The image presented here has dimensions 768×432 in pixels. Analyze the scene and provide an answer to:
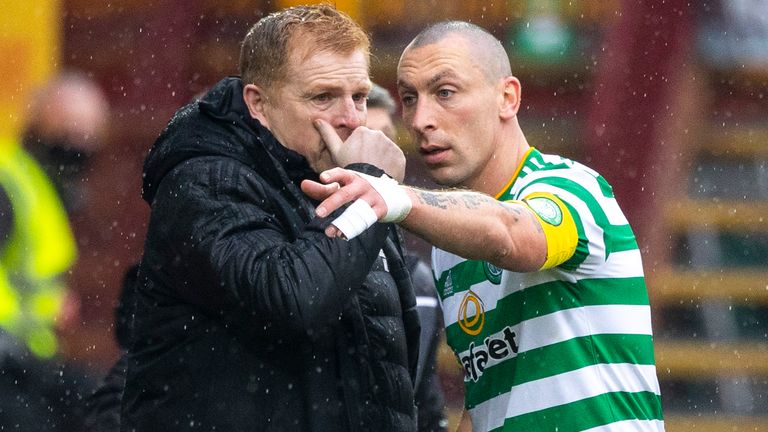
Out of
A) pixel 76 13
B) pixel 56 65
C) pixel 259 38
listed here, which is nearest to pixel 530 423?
pixel 259 38

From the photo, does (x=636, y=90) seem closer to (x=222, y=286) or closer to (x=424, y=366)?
(x=424, y=366)

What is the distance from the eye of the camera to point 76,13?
29.1ft

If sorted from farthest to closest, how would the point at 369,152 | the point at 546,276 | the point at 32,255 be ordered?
1. the point at 32,255
2. the point at 546,276
3. the point at 369,152

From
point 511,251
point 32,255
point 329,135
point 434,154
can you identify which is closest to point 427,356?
point 434,154

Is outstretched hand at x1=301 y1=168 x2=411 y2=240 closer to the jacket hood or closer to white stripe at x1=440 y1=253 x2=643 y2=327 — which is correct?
the jacket hood

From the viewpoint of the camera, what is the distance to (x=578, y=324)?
3875 millimetres

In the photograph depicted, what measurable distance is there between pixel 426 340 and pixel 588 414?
50.2 inches

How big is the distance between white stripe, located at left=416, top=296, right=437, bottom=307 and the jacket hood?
1272mm

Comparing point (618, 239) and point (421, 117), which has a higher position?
point (421, 117)

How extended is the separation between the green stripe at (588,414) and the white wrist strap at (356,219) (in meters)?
0.89

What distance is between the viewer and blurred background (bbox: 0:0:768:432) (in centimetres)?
864

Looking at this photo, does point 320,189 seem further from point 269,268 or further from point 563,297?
point 563,297

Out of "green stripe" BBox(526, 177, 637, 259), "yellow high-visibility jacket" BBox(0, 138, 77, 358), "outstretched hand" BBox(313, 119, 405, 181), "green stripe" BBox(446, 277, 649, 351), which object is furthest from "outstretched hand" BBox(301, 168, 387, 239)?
"yellow high-visibility jacket" BBox(0, 138, 77, 358)

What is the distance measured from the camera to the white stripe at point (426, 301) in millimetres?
5113
